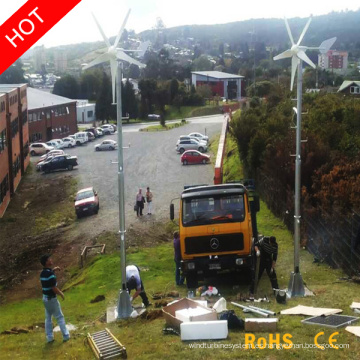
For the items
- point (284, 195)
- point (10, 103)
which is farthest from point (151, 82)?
point (284, 195)

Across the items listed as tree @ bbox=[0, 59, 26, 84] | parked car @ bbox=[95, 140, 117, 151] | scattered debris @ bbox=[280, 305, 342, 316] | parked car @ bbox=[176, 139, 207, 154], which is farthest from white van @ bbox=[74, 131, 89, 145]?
tree @ bbox=[0, 59, 26, 84]

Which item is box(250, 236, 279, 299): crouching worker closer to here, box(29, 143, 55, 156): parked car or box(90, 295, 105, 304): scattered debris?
box(90, 295, 105, 304): scattered debris

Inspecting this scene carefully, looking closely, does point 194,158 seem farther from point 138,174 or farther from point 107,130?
point 107,130

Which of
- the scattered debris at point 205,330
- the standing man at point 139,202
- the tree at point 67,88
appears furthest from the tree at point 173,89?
the scattered debris at point 205,330

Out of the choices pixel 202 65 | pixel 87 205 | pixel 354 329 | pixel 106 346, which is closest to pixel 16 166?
pixel 87 205

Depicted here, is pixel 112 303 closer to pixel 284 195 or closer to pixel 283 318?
pixel 283 318

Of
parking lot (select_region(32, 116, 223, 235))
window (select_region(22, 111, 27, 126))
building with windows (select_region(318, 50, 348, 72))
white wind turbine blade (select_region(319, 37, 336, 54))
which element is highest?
building with windows (select_region(318, 50, 348, 72))
